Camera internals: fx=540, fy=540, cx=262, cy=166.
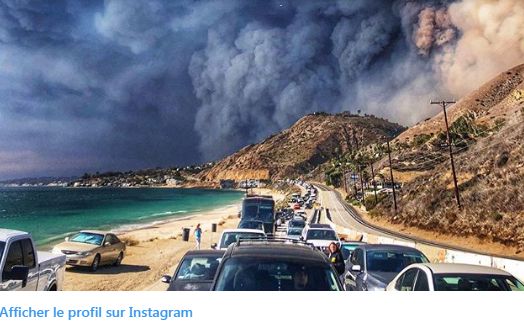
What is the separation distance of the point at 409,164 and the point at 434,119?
35291mm

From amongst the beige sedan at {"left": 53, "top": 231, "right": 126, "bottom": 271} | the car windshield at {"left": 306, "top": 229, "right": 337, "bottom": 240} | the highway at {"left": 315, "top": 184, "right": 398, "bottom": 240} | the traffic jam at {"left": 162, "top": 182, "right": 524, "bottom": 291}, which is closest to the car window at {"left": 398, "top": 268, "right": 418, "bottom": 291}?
the traffic jam at {"left": 162, "top": 182, "right": 524, "bottom": 291}

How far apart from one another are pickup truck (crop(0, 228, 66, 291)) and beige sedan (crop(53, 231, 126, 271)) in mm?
10195

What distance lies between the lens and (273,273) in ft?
19.0

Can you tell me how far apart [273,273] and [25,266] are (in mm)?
3263

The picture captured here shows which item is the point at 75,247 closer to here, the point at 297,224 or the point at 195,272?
the point at 195,272

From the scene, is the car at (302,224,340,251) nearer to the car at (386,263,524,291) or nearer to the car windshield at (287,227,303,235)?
the car windshield at (287,227,303,235)

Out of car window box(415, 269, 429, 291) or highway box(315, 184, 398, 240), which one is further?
highway box(315, 184, 398, 240)

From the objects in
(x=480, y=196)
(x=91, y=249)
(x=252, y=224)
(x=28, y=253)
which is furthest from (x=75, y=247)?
(x=480, y=196)

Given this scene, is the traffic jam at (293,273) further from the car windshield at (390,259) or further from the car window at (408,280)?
the car windshield at (390,259)

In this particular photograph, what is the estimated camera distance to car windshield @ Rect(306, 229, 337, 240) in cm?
2106

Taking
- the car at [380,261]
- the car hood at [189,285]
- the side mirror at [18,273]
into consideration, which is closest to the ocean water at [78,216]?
the car hood at [189,285]

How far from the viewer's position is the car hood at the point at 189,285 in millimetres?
9617

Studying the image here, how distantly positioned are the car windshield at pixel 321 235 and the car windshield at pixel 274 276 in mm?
15246

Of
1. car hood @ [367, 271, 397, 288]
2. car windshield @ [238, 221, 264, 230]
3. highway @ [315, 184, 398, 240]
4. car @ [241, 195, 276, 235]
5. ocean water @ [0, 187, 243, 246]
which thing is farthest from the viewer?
ocean water @ [0, 187, 243, 246]
